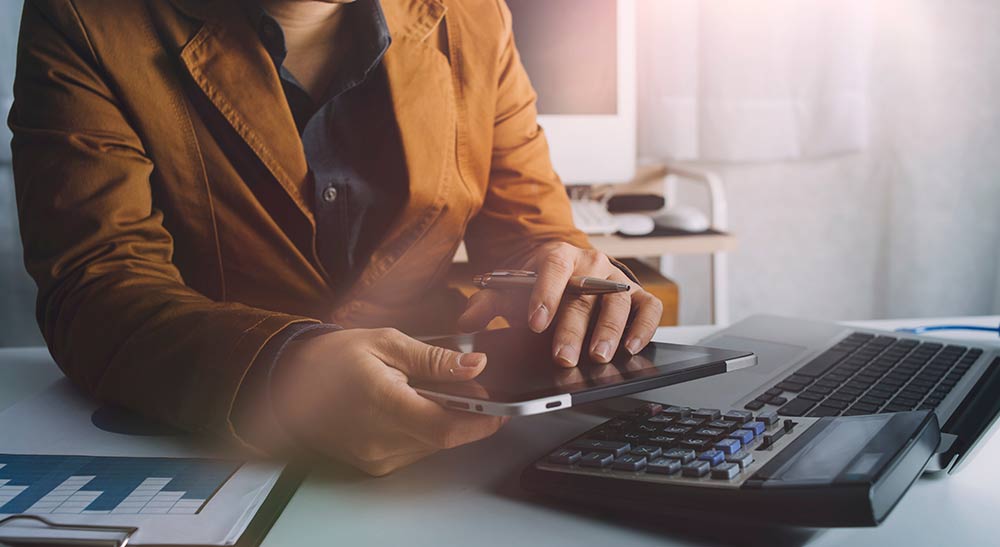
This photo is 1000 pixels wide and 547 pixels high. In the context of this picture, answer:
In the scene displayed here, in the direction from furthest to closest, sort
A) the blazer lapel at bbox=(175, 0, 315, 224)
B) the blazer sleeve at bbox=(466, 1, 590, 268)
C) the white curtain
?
the white curtain < the blazer sleeve at bbox=(466, 1, 590, 268) < the blazer lapel at bbox=(175, 0, 315, 224)

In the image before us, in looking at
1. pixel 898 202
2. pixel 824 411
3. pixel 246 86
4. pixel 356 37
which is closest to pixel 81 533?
pixel 824 411

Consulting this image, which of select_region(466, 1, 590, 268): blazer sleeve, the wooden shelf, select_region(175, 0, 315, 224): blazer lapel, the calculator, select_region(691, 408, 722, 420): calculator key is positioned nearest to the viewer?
the calculator

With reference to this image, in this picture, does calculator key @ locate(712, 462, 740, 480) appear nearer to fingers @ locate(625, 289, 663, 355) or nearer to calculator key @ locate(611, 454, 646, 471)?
calculator key @ locate(611, 454, 646, 471)

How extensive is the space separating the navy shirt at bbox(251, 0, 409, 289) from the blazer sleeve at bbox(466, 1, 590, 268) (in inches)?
5.5

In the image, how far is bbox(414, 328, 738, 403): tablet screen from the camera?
408 mm

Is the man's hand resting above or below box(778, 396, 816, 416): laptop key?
above

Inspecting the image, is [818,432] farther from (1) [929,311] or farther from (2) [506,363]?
(1) [929,311]

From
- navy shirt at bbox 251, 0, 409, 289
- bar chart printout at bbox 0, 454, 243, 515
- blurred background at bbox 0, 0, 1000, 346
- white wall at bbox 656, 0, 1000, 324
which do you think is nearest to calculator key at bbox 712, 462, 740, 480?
bar chart printout at bbox 0, 454, 243, 515

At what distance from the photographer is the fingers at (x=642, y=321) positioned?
0.53 metres

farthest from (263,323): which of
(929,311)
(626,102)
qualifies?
(929,311)

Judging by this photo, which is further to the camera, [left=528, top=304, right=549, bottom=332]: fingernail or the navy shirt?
the navy shirt

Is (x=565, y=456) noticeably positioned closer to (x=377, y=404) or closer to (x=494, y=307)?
(x=377, y=404)

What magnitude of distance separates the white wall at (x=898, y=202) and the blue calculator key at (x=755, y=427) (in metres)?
1.73

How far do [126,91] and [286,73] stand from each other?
0.15m
